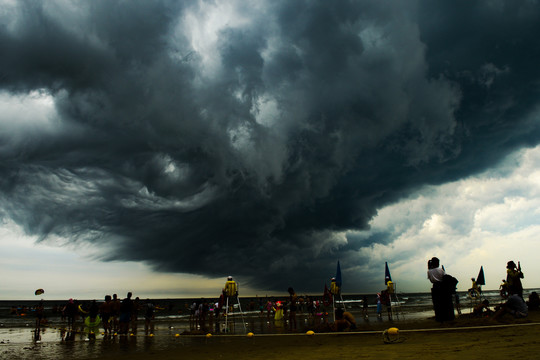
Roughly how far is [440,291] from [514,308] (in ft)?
9.54

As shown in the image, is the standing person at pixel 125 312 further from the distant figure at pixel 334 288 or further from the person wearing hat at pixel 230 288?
the distant figure at pixel 334 288

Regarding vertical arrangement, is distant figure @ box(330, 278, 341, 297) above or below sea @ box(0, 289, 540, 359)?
above

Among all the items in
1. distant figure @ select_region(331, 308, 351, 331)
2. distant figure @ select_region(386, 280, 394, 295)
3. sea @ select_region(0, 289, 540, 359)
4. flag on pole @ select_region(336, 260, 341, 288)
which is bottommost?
sea @ select_region(0, 289, 540, 359)

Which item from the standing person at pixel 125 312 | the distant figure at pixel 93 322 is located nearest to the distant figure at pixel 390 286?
the standing person at pixel 125 312

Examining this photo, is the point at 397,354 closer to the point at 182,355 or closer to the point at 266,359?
the point at 266,359

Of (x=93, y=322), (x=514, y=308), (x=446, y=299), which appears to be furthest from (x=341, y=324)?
(x=93, y=322)

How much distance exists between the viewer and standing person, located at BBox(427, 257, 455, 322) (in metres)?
10.8

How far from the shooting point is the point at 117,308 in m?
19.8

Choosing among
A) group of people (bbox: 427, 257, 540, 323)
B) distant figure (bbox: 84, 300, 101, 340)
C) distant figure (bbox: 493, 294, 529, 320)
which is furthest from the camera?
distant figure (bbox: 84, 300, 101, 340)

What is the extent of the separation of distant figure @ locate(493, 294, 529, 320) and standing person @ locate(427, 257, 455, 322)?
1660 millimetres

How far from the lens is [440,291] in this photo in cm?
1093

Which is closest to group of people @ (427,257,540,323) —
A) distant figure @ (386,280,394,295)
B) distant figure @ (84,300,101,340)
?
distant figure @ (386,280,394,295)

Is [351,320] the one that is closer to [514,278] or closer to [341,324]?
[341,324]

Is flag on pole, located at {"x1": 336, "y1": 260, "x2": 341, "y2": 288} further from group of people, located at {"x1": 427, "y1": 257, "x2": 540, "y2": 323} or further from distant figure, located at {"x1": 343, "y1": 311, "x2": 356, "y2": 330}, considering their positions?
group of people, located at {"x1": 427, "y1": 257, "x2": 540, "y2": 323}
